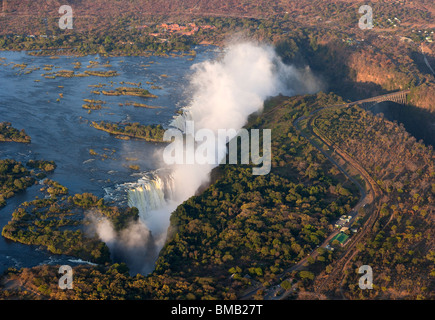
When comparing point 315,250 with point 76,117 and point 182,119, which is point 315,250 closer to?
point 182,119

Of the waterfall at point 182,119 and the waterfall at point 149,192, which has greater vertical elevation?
the waterfall at point 182,119

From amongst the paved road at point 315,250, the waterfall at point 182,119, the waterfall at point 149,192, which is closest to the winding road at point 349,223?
the paved road at point 315,250

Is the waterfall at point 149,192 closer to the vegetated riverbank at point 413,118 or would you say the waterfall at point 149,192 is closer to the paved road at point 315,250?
the paved road at point 315,250

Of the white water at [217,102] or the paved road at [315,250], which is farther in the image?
the white water at [217,102]

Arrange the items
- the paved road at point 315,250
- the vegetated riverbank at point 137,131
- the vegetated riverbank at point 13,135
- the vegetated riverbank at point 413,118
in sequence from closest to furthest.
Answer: the paved road at point 315,250, the vegetated riverbank at point 13,135, the vegetated riverbank at point 137,131, the vegetated riverbank at point 413,118

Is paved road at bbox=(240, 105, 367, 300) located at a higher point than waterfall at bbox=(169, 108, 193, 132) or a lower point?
lower

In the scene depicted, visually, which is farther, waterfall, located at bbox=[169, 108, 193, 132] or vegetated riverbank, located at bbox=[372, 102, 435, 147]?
vegetated riverbank, located at bbox=[372, 102, 435, 147]

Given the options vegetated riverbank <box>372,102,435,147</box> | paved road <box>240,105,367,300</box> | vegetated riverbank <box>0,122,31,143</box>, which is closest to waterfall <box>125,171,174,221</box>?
paved road <box>240,105,367,300</box>

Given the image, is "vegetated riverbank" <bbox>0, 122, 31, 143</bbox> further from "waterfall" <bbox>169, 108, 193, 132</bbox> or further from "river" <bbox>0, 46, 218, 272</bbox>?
"waterfall" <bbox>169, 108, 193, 132</bbox>

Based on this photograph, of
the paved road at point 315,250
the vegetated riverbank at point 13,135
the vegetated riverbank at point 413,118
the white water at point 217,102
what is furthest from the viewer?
the vegetated riverbank at point 413,118

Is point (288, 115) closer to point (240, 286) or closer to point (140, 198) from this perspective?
point (140, 198)
